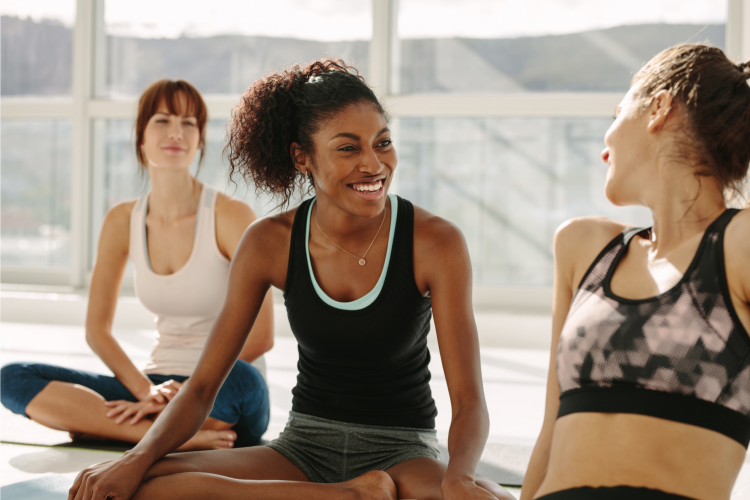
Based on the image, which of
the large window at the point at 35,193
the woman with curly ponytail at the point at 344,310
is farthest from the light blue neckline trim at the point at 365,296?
the large window at the point at 35,193

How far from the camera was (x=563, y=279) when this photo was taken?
1.16m

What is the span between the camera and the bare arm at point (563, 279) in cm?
109

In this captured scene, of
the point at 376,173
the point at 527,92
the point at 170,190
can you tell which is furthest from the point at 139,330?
the point at 376,173

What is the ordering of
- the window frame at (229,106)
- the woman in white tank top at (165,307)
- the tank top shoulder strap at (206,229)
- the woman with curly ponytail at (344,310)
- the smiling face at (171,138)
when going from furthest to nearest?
the window frame at (229,106)
the smiling face at (171,138)
the tank top shoulder strap at (206,229)
the woman in white tank top at (165,307)
the woman with curly ponytail at (344,310)

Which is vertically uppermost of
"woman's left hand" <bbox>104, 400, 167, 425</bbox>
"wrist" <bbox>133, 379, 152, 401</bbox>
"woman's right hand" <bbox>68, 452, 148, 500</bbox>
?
"woman's right hand" <bbox>68, 452, 148, 500</bbox>

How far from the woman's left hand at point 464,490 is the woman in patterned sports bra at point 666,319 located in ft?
0.56

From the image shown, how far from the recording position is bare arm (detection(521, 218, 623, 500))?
109 cm

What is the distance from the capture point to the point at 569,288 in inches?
45.7

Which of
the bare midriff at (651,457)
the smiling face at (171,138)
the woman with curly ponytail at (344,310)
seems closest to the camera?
the bare midriff at (651,457)

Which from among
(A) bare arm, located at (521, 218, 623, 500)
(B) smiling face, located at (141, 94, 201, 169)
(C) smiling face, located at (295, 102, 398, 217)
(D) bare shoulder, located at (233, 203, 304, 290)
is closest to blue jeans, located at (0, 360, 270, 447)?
(D) bare shoulder, located at (233, 203, 304, 290)

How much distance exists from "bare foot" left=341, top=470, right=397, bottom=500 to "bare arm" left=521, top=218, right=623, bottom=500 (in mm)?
340

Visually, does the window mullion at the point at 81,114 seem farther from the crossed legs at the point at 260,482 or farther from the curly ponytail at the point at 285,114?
the crossed legs at the point at 260,482

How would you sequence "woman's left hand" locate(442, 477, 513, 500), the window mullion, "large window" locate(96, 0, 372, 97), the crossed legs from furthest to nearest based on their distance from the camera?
the window mullion → "large window" locate(96, 0, 372, 97) → the crossed legs → "woman's left hand" locate(442, 477, 513, 500)

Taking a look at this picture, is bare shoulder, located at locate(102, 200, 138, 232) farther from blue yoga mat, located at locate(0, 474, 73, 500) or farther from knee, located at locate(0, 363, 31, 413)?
blue yoga mat, located at locate(0, 474, 73, 500)
